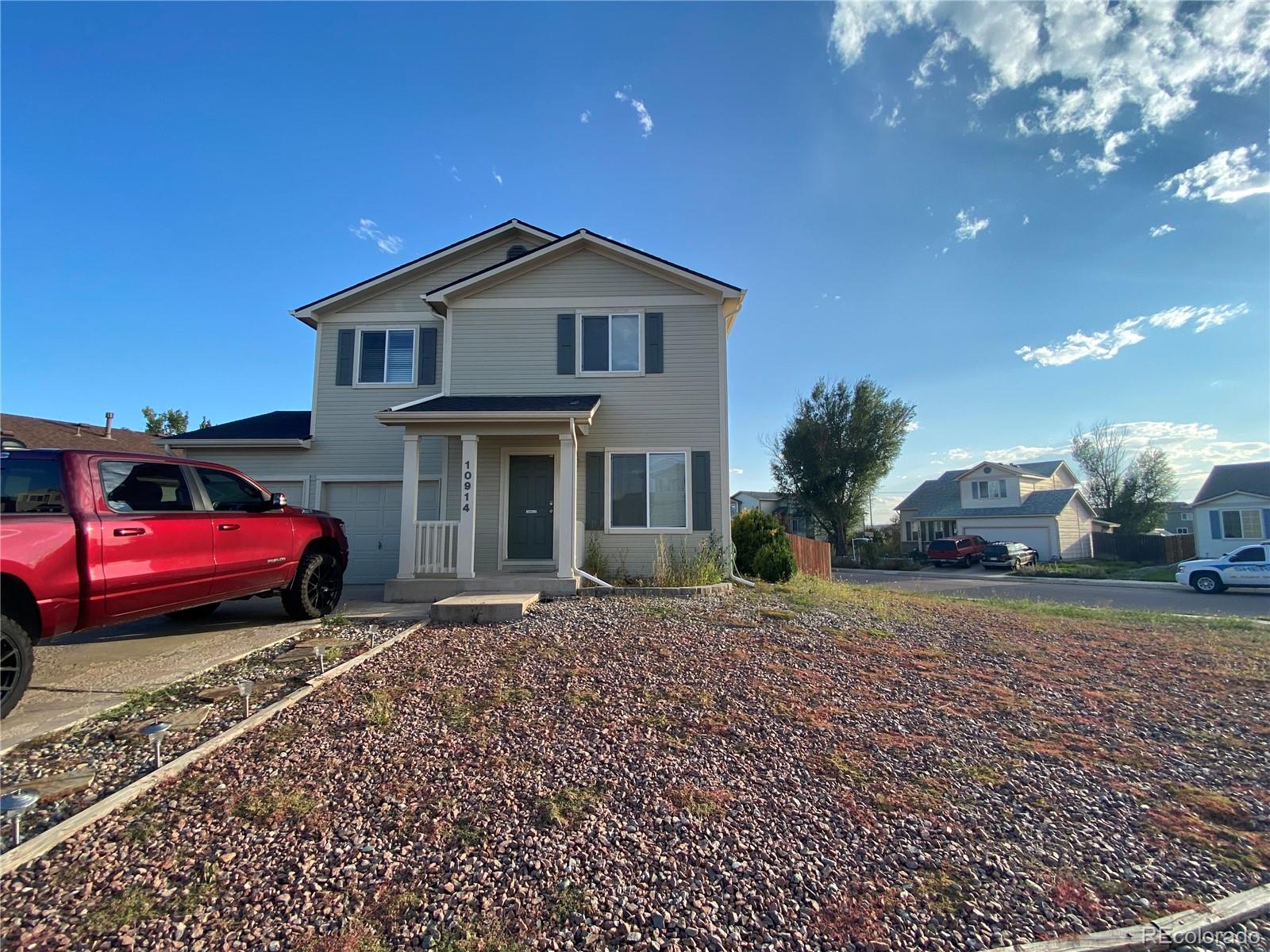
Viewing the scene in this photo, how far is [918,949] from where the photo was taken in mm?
2250

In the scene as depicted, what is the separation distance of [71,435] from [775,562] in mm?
22401

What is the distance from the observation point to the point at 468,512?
9375 mm

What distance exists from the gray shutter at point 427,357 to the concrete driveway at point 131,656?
18.0 feet

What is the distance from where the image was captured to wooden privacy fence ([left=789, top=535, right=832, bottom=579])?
1641 cm

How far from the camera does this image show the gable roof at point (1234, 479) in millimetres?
30422

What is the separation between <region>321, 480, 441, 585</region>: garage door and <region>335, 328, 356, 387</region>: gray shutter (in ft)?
7.17

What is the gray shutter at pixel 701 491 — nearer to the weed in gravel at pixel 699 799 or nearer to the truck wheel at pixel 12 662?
the weed in gravel at pixel 699 799

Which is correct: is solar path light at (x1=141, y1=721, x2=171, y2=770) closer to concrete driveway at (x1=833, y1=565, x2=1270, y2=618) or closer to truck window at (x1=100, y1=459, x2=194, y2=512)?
truck window at (x1=100, y1=459, x2=194, y2=512)

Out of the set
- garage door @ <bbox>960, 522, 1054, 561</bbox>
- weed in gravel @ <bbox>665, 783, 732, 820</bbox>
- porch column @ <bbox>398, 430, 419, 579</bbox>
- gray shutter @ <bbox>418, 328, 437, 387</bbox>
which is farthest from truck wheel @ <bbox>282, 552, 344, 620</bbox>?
garage door @ <bbox>960, 522, 1054, 561</bbox>

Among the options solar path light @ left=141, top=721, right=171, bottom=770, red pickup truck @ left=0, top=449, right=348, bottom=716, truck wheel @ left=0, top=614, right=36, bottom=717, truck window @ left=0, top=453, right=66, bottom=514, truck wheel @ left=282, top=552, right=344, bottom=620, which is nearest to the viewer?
solar path light @ left=141, top=721, right=171, bottom=770

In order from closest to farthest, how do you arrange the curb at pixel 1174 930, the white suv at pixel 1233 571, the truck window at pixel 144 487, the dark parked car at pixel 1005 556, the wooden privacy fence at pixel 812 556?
the curb at pixel 1174 930, the truck window at pixel 144 487, the wooden privacy fence at pixel 812 556, the white suv at pixel 1233 571, the dark parked car at pixel 1005 556

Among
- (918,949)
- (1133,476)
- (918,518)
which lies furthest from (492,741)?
(1133,476)

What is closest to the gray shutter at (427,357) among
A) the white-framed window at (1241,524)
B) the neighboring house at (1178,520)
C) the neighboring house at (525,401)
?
the neighboring house at (525,401)

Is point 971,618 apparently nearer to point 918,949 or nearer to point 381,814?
point 918,949
